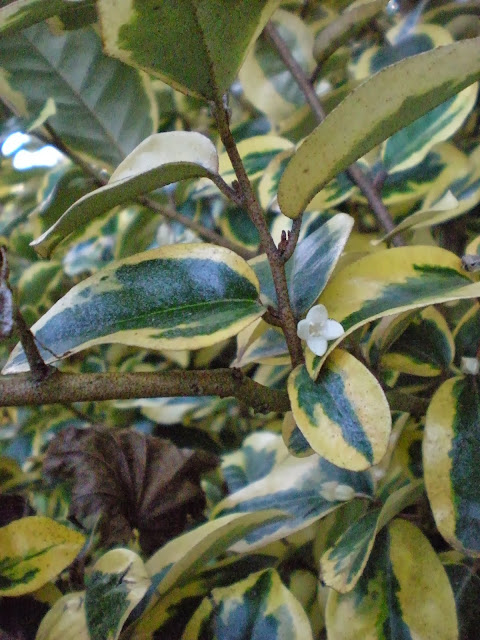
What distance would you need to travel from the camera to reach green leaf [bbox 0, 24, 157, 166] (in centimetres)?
66

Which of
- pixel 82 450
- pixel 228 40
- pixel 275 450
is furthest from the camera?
pixel 275 450

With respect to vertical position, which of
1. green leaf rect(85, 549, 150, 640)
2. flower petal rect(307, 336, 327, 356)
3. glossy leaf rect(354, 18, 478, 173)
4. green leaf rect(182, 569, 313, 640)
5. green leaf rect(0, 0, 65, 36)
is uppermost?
green leaf rect(0, 0, 65, 36)

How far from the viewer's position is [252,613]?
481 millimetres

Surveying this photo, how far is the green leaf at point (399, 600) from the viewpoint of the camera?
47 centimetres

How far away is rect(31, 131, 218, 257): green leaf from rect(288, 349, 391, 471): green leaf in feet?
0.56

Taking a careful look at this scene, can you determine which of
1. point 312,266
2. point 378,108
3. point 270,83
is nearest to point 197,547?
point 312,266

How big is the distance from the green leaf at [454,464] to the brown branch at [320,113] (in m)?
0.23

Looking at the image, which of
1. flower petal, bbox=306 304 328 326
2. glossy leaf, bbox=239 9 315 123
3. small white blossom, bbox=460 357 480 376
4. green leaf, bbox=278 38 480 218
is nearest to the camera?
green leaf, bbox=278 38 480 218

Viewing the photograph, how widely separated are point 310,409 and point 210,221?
2.45ft

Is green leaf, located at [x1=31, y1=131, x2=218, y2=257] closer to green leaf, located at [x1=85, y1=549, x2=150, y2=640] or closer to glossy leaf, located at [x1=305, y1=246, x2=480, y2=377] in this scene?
glossy leaf, located at [x1=305, y1=246, x2=480, y2=377]

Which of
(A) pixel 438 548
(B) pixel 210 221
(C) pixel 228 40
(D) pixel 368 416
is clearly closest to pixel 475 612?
(A) pixel 438 548

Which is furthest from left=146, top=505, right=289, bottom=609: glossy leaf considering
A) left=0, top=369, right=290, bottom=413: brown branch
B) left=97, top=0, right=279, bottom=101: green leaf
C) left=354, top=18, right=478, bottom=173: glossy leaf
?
left=354, top=18, right=478, bottom=173: glossy leaf

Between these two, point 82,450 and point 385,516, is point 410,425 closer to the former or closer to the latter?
point 385,516

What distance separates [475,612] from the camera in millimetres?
515
